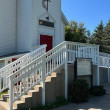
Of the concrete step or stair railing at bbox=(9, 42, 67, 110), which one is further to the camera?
the concrete step

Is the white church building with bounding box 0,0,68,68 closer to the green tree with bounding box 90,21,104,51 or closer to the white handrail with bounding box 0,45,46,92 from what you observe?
the white handrail with bounding box 0,45,46,92

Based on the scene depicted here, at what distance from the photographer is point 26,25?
1167cm

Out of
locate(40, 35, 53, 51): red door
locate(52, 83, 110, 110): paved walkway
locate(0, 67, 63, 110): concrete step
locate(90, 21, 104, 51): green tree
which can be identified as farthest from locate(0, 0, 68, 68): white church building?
locate(90, 21, 104, 51): green tree

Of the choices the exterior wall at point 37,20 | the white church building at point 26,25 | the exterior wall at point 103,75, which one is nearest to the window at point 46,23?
the white church building at point 26,25

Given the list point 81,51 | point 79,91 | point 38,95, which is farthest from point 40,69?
point 81,51

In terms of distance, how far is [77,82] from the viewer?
23.4 ft

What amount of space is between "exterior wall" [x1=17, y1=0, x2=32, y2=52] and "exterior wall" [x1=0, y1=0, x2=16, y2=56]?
15.7 inches

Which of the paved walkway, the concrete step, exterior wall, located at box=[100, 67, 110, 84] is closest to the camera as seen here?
the concrete step

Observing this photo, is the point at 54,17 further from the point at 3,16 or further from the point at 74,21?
the point at 74,21

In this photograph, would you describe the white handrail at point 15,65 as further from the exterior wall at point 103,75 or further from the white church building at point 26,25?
Result: the exterior wall at point 103,75

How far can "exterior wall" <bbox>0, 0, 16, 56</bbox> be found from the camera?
11.9m

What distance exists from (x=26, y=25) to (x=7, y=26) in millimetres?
1580

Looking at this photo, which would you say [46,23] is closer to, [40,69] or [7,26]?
[7,26]

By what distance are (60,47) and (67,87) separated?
1.89m
